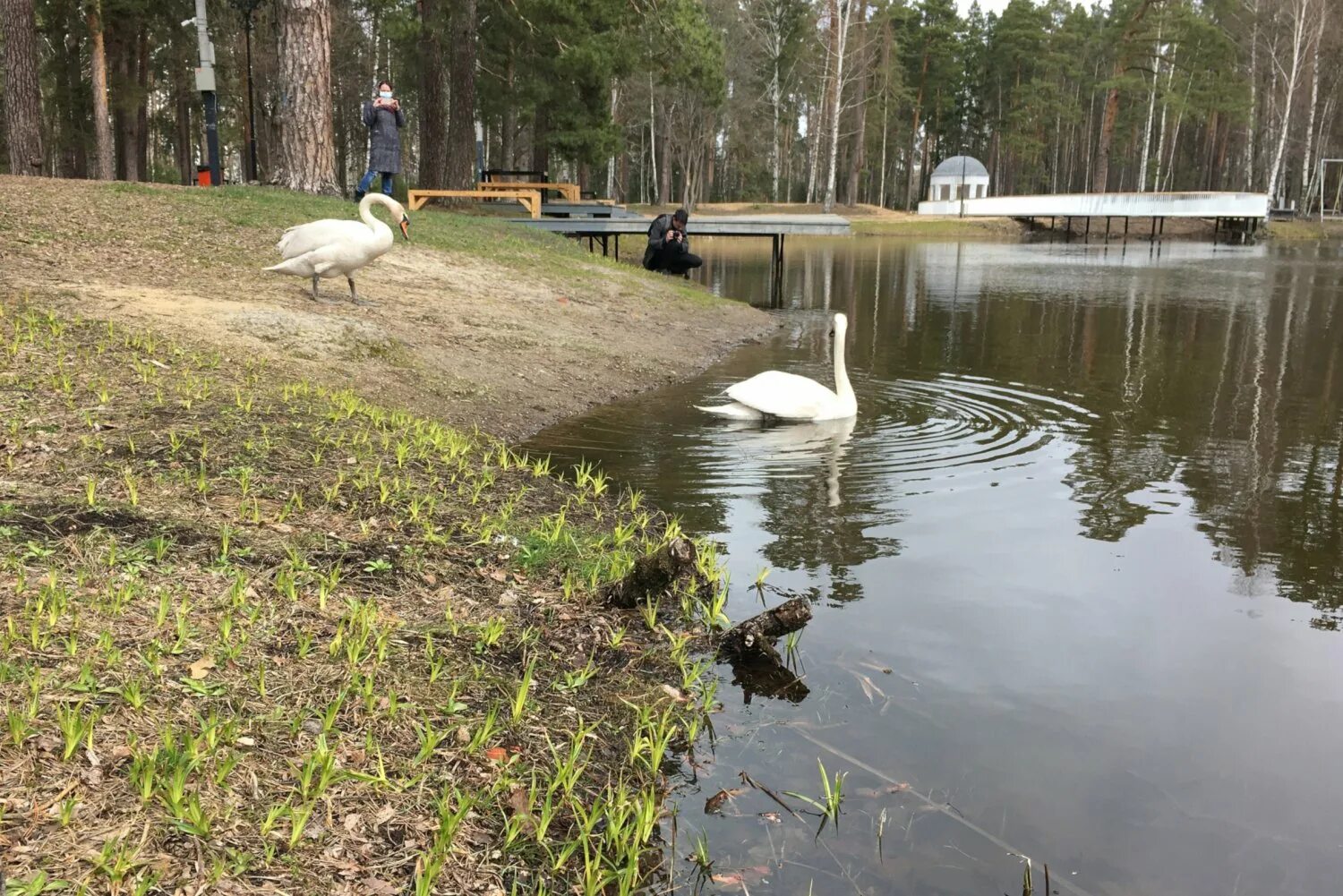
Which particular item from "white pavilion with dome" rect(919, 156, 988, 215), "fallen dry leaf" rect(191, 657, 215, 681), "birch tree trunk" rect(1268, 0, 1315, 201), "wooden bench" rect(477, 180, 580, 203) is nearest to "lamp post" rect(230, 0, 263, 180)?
"wooden bench" rect(477, 180, 580, 203)

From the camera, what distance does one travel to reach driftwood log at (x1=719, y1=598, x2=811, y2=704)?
4535 mm

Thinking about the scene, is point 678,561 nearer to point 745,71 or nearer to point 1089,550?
point 1089,550

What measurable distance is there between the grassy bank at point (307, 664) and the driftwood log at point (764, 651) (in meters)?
0.20

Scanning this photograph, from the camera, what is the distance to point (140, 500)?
486 centimetres

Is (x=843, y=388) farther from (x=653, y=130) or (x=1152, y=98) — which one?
(x=1152, y=98)

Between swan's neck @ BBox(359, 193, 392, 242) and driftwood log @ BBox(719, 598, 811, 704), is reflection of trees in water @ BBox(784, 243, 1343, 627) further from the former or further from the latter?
swan's neck @ BBox(359, 193, 392, 242)

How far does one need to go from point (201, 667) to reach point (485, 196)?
62.6ft

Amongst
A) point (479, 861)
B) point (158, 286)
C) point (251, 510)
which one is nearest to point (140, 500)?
point (251, 510)

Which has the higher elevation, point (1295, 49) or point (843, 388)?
point (1295, 49)

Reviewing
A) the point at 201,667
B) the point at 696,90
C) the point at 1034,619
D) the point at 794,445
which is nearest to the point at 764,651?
Answer: the point at 1034,619

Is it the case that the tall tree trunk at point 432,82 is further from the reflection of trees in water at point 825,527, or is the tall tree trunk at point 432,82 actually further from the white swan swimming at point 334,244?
the reflection of trees in water at point 825,527

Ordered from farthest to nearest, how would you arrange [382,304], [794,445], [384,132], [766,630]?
[384,132] → [382,304] → [794,445] → [766,630]

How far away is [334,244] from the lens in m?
9.85

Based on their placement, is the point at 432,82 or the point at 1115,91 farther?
the point at 1115,91
